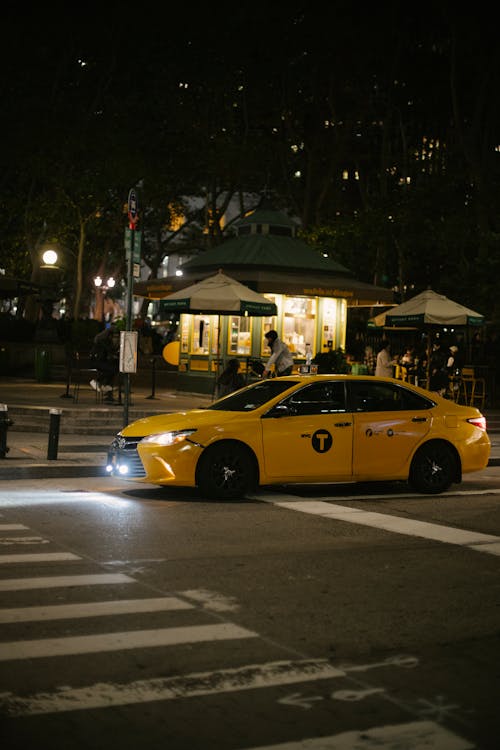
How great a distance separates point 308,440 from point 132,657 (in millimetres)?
7052

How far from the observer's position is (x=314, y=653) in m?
6.20

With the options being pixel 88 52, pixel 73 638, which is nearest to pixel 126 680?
pixel 73 638

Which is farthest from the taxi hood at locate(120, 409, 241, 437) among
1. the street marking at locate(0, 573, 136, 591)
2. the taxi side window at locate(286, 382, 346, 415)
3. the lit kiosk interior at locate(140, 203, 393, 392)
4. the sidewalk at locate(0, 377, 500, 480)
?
the lit kiosk interior at locate(140, 203, 393, 392)

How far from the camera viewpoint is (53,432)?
15.7 m

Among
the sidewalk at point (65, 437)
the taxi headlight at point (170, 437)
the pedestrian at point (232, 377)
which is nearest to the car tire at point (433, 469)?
the taxi headlight at point (170, 437)

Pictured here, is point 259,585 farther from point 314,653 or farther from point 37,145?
point 37,145

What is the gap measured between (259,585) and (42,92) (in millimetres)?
33659

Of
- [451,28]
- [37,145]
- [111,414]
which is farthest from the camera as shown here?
[451,28]

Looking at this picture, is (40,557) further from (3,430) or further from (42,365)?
(42,365)

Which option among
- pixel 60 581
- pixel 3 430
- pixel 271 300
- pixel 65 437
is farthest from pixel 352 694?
pixel 271 300

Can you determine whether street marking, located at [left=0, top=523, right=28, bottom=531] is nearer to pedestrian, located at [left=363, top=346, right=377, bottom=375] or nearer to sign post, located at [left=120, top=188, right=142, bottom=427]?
sign post, located at [left=120, top=188, right=142, bottom=427]

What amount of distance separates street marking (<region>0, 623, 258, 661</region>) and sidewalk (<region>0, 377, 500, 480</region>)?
8.21 metres

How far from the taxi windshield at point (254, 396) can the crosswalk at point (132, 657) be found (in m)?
5.34

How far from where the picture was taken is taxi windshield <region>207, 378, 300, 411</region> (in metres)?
13.3
